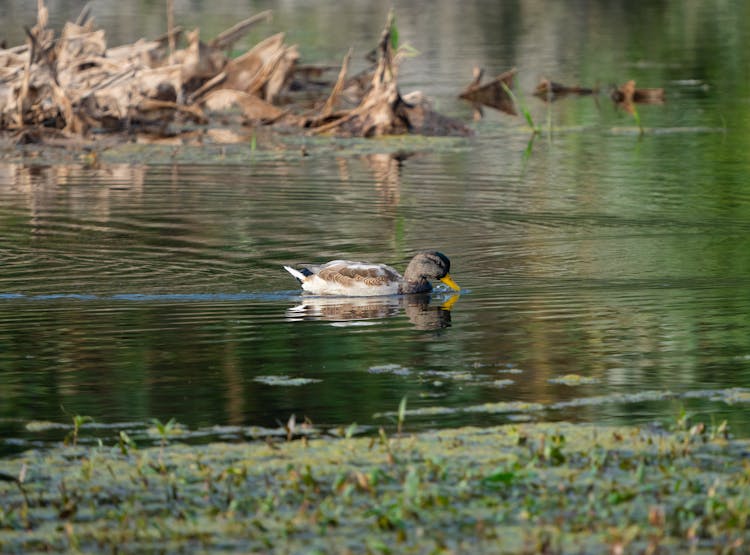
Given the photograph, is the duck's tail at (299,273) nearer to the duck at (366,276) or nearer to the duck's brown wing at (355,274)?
the duck at (366,276)

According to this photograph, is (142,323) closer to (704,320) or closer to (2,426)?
(2,426)

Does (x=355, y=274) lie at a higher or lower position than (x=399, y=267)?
higher

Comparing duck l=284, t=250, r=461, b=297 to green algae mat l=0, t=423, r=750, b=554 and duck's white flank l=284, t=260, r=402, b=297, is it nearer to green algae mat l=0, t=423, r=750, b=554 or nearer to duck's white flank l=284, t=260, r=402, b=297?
duck's white flank l=284, t=260, r=402, b=297

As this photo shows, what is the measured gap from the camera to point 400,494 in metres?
6.90

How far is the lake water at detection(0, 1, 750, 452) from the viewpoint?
893 centimetres

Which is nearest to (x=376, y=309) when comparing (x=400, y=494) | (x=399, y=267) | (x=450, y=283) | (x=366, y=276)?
(x=366, y=276)

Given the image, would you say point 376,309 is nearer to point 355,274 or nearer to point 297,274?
point 355,274

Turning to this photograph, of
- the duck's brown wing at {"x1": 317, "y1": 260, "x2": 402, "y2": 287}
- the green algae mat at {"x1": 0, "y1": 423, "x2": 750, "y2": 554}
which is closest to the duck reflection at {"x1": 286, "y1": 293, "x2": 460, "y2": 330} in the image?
the duck's brown wing at {"x1": 317, "y1": 260, "x2": 402, "y2": 287}

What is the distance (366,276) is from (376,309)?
1.18ft

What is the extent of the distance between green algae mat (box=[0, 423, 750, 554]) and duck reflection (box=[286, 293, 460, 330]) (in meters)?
3.81

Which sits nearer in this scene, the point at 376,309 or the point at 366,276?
the point at 376,309

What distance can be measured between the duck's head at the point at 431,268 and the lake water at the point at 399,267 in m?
0.17

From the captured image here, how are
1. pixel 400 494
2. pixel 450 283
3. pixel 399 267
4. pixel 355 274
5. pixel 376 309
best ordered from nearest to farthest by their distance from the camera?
pixel 400 494 < pixel 376 309 < pixel 355 274 < pixel 450 283 < pixel 399 267

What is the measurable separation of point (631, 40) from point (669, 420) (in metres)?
31.7
